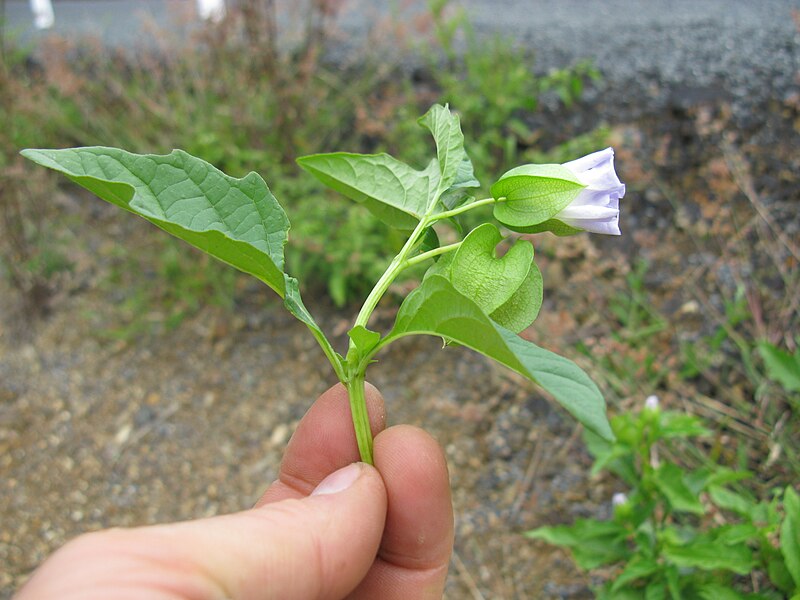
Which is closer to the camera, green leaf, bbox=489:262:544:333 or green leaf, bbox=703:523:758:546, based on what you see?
green leaf, bbox=489:262:544:333

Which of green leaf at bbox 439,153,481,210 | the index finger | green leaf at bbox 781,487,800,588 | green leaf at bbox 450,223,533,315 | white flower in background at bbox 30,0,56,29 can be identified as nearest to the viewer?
green leaf at bbox 450,223,533,315

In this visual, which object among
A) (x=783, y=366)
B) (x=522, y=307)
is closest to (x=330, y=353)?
(x=522, y=307)

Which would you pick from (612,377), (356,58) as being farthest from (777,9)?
(612,377)

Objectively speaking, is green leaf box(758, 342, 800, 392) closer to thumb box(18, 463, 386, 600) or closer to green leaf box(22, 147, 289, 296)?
thumb box(18, 463, 386, 600)

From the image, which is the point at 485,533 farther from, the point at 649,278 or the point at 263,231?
the point at 263,231

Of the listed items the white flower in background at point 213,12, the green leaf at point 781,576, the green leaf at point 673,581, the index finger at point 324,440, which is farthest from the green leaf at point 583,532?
the white flower in background at point 213,12

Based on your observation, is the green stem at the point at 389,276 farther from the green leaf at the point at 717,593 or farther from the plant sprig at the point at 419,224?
the green leaf at the point at 717,593

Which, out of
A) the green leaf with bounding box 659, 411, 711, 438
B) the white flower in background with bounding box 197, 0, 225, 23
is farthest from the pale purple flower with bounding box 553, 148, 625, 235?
the white flower in background with bounding box 197, 0, 225, 23
